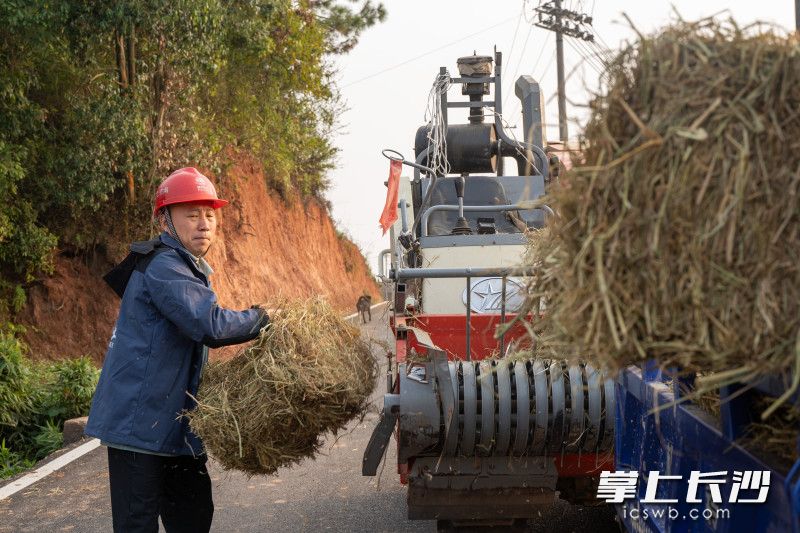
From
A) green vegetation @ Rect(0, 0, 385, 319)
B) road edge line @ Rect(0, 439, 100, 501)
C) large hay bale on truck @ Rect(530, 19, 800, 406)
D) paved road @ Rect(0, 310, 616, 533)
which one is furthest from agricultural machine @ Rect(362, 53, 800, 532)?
green vegetation @ Rect(0, 0, 385, 319)

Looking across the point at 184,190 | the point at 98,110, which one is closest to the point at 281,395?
the point at 184,190

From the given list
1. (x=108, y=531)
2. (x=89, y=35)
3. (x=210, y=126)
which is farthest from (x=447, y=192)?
(x=210, y=126)

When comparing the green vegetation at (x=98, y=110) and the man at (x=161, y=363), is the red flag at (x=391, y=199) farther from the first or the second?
the green vegetation at (x=98, y=110)

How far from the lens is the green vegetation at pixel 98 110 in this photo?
1338 cm

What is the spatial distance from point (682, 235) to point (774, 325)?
30 cm

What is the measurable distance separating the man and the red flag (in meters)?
3.52

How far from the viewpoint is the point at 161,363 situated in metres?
4.41

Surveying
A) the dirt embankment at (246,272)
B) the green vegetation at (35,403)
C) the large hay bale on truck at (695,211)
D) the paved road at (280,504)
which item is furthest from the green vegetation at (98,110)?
the large hay bale on truck at (695,211)

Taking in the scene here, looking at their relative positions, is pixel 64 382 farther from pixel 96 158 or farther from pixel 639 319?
pixel 639 319

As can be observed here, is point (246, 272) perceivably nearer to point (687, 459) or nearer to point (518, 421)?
point (518, 421)

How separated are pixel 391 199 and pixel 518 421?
397 centimetres

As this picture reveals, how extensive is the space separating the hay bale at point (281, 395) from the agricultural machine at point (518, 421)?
251mm

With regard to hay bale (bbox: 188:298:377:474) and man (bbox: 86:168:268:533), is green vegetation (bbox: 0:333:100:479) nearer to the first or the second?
man (bbox: 86:168:268:533)

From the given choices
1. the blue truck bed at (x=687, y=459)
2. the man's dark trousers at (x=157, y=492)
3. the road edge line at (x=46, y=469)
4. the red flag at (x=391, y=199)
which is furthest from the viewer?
the red flag at (x=391, y=199)
